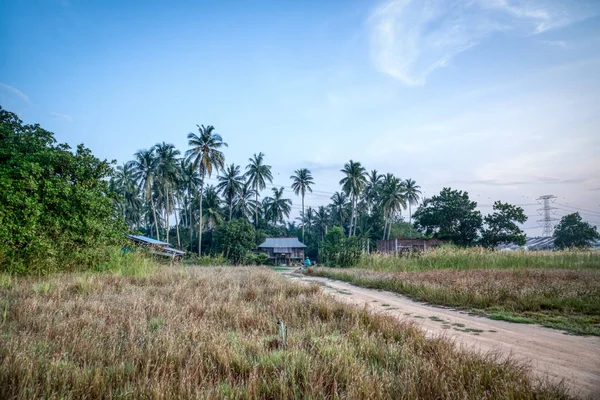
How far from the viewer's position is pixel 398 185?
5328 centimetres

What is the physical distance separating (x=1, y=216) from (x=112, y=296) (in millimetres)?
4828

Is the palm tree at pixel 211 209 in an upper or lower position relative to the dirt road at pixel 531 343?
upper

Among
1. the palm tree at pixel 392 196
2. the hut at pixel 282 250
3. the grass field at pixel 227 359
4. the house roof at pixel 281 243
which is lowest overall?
the hut at pixel 282 250

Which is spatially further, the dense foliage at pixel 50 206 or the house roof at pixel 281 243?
the house roof at pixel 281 243

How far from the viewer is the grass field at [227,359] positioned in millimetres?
2738

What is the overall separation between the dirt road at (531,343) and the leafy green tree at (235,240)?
34458 millimetres

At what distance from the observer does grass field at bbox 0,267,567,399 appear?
2.74 metres

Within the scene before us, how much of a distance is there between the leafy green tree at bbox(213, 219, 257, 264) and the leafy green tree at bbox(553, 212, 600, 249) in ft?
173

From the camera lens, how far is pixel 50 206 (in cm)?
1023

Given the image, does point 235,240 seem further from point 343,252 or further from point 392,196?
point 392,196

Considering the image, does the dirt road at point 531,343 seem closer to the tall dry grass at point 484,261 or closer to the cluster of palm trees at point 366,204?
the tall dry grass at point 484,261

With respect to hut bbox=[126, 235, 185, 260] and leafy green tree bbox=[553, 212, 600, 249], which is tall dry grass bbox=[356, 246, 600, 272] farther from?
leafy green tree bbox=[553, 212, 600, 249]

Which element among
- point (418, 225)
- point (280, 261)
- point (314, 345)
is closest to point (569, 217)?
point (418, 225)

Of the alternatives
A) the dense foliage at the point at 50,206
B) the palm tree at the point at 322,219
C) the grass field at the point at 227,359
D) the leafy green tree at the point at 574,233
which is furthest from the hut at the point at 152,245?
the leafy green tree at the point at 574,233
